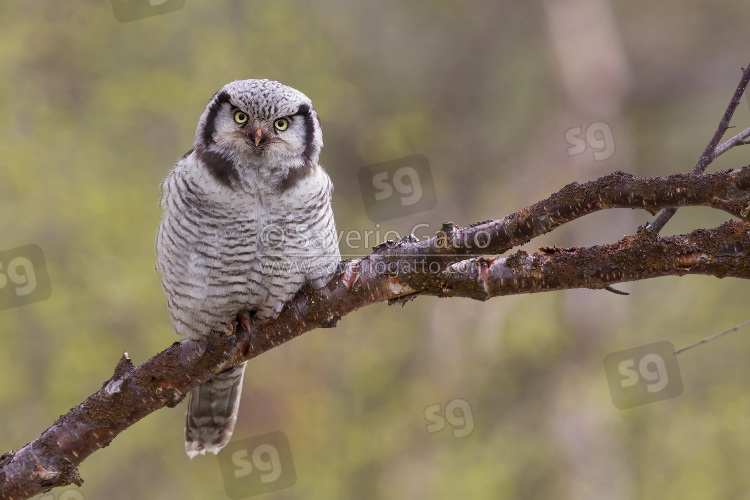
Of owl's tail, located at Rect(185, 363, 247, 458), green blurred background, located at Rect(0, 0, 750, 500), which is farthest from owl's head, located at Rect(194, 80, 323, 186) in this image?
green blurred background, located at Rect(0, 0, 750, 500)

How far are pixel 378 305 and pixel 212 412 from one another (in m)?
3.73

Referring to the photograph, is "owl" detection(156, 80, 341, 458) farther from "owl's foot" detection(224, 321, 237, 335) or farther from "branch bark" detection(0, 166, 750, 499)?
"branch bark" detection(0, 166, 750, 499)

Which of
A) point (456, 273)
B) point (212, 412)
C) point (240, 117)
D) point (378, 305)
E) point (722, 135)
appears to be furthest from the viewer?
point (378, 305)

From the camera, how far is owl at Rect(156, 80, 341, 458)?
2.86 metres

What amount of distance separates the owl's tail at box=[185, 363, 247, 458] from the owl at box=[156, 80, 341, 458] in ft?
2.07

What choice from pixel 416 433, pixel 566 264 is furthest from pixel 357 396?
pixel 566 264

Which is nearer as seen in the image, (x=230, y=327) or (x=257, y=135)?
(x=257, y=135)

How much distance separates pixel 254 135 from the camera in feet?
9.37

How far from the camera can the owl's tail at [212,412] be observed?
11.8ft

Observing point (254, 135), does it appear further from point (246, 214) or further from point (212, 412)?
point (212, 412)

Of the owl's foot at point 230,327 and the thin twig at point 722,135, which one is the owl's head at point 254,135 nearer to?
the owl's foot at point 230,327

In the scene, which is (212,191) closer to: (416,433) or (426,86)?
(416,433)

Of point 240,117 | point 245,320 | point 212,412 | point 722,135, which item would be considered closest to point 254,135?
point 240,117

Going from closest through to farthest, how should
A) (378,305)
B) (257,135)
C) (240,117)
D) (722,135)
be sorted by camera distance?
(722,135), (257,135), (240,117), (378,305)
